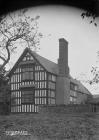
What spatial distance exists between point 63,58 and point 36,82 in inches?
154

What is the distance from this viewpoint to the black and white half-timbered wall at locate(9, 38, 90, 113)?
81.0ft

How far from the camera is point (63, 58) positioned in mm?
27219

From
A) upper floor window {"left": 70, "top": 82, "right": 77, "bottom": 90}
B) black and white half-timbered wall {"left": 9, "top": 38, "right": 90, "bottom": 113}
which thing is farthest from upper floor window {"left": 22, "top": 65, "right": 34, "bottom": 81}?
upper floor window {"left": 70, "top": 82, "right": 77, "bottom": 90}

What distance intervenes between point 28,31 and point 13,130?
5.02 meters

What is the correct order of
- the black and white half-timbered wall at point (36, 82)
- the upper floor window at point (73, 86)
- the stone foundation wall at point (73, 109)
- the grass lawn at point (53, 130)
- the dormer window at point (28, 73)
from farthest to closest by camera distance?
the upper floor window at point (73, 86) → the dormer window at point (28, 73) → the black and white half-timbered wall at point (36, 82) → the stone foundation wall at point (73, 109) → the grass lawn at point (53, 130)

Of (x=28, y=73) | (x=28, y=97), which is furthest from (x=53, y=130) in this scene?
(x=28, y=73)

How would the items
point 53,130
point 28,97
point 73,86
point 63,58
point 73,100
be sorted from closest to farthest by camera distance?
point 53,130 < point 28,97 < point 63,58 < point 73,100 < point 73,86

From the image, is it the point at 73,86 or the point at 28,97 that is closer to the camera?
the point at 28,97

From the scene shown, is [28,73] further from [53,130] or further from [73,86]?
[53,130]

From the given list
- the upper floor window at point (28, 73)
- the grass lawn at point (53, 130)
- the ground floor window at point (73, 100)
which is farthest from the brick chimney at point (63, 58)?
the grass lawn at point (53, 130)

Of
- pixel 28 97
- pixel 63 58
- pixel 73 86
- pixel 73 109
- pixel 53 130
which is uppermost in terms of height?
pixel 63 58

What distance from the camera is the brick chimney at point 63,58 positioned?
26391 mm

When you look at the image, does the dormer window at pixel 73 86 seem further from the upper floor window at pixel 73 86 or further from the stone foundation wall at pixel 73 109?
the stone foundation wall at pixel 73 109

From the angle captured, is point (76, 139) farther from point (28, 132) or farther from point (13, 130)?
point (13, 130)
